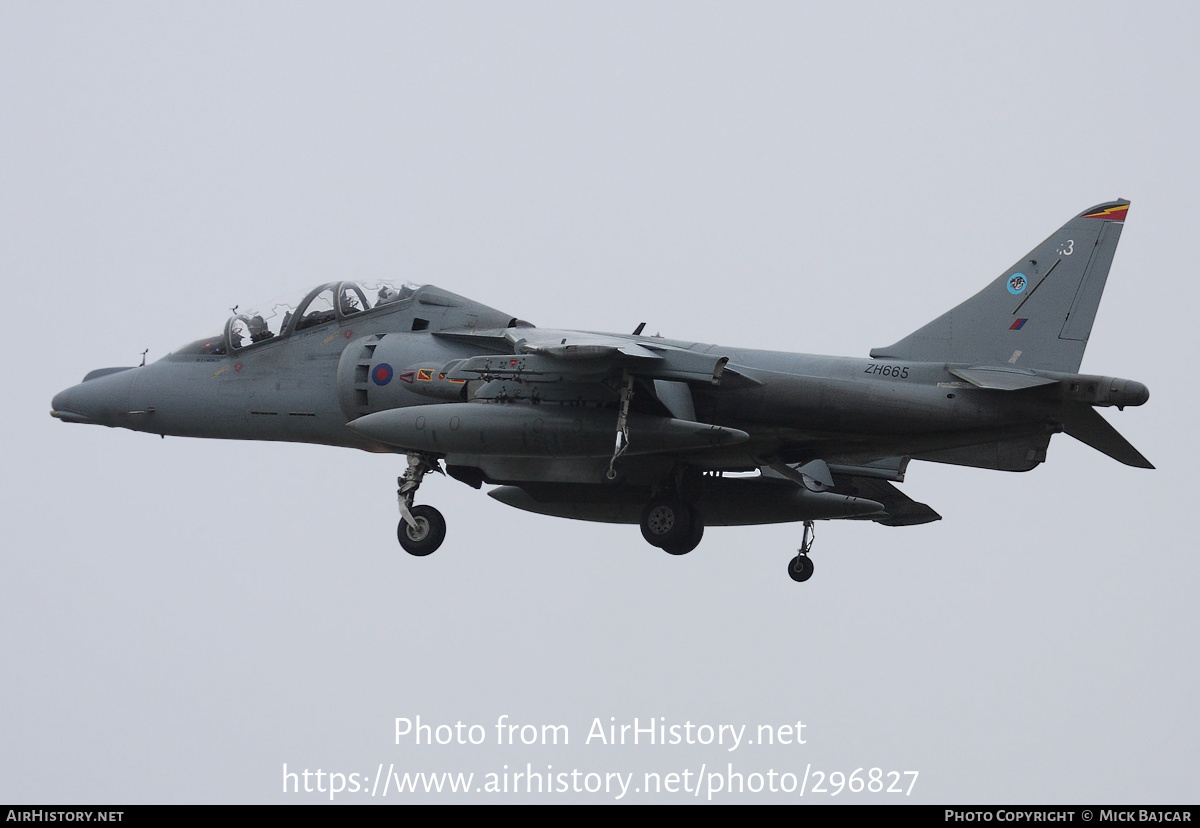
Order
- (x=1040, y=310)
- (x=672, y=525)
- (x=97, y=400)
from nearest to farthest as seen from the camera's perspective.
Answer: (x=1040, y=310)
(x=672, y=525)
(x=97, y=400)

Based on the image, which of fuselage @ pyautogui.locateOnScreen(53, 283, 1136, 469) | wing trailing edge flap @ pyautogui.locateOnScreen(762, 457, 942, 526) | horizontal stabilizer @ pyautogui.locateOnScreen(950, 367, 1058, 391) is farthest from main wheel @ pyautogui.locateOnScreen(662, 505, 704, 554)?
horizontal stabilizer @ pyautogui.locateOnScreen(950, 367, 1058, 391)

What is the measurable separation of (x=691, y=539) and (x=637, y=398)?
2.40m

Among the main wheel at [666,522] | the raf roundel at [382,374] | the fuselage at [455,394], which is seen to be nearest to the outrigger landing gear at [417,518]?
the fuselage at [455,394]

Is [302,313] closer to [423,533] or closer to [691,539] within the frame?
[423,533]

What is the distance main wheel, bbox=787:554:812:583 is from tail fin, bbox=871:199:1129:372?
5.70 metres

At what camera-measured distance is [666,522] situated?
20516 mm

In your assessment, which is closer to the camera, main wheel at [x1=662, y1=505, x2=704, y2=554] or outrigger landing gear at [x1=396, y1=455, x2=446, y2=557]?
main wheel at [x1=662, y1=505, x2=704, y2=554]

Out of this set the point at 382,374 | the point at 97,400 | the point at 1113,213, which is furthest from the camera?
the point at 97,400

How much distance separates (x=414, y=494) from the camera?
21.1m

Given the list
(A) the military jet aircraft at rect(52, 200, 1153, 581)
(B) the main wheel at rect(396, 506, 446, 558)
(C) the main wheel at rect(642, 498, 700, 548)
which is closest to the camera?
(A) the military jet aircraft at rect(52, 200, 1153, 581)

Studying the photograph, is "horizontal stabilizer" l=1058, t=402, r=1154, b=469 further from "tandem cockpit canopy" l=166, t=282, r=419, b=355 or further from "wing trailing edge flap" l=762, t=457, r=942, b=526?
"tandem cockpit canopy" l=166, t=282, r=419, b=355

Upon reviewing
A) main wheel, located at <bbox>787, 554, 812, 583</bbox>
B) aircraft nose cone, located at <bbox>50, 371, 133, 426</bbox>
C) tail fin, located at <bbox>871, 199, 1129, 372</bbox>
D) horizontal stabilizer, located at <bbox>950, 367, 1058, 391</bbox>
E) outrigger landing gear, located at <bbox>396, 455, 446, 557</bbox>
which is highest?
tail fin, located at <bbox>871, 199, 1129, 372</bbox>

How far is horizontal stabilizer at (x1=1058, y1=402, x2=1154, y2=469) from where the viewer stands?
18266 mm

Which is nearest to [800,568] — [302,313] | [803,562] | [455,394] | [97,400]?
[803,562]
